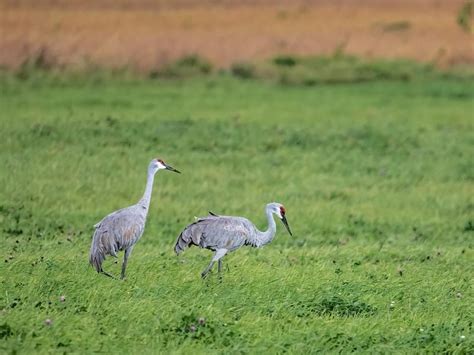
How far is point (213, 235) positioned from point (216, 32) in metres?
24.6

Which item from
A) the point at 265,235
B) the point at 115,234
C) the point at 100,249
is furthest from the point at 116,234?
the point at 265,235

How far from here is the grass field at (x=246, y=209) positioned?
8688 mm

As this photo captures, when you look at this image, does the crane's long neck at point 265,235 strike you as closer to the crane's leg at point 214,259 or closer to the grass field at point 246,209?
the grass field at point 246,209

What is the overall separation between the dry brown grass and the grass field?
2241 mm

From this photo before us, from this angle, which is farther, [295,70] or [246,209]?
[295,70]

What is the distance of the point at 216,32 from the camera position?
34.4 meters

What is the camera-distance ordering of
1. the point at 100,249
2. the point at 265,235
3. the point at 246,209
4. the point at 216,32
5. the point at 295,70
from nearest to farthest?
the point at 100,249, the point at 265,235, the point at 246,209, the point at 295,70, the point at 216,32

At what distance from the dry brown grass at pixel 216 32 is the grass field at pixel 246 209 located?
7.35 ft

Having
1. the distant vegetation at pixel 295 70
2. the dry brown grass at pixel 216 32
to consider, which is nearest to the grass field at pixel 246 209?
the distant vegetation at pixel 295 70

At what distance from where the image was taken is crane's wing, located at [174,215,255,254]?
10289mm

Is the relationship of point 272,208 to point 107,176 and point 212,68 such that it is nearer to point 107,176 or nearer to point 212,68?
point 107,176

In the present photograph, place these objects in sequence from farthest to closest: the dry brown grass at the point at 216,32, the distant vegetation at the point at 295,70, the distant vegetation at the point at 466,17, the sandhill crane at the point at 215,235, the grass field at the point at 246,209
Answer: the dry brown grass at the point at 216,32
the distant vegetation at the point at 295,70
the distant vegetation at the point at 466,17
the sandhill crane at the point at 215,235
the grass field at the point at 246,209

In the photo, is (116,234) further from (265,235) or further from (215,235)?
(265,235)

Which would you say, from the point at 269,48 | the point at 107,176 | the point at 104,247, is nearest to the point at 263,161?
the point at 107,176
